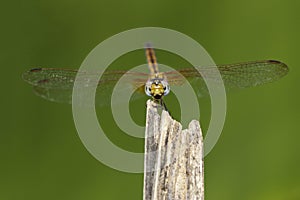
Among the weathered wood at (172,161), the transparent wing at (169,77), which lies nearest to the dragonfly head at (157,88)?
the transparent wing at (169,77)

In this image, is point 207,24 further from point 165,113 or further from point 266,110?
point 165,113

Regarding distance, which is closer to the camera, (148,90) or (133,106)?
(148,90)

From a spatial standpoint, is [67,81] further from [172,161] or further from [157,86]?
[172,161]

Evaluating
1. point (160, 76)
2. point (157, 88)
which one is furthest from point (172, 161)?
point (160, 76)

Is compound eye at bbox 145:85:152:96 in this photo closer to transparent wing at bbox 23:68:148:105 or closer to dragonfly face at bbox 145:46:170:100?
dragonfly face at bbox 145:46:170:100

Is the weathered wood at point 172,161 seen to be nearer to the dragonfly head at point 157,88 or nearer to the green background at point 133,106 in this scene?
the dragonfly head at point 157,88

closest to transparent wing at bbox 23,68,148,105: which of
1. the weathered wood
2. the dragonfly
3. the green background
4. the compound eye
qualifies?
the dragonfly
